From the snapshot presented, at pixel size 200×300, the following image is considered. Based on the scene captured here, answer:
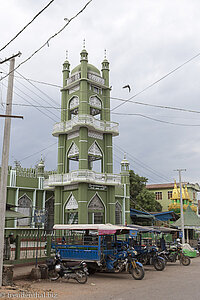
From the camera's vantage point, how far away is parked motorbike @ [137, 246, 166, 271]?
15.3 meters

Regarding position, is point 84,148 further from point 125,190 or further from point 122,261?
point 122,261

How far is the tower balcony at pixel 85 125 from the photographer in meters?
24.6

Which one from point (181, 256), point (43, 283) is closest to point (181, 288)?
point (43, 283)

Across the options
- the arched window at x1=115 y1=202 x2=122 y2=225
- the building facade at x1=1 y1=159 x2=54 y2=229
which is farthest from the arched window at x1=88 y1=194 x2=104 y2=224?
the building facade at x1=1 y1=159 x2=54 y2=229

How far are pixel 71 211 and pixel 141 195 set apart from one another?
63.8 ft

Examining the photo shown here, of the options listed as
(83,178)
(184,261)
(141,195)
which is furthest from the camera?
(141,195)

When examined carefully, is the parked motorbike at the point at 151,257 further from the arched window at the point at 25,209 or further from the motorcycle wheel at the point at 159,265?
the arched window at the point at 25,209

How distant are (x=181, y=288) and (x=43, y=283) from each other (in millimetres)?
4879

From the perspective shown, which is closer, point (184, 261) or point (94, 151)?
point (184, 261)

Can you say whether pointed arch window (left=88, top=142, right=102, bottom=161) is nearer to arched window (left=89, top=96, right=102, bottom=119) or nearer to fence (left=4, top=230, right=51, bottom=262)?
arched window (left=89, top=96, right=102, bottom=119)

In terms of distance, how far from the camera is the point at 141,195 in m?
42.2

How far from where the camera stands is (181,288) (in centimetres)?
1033

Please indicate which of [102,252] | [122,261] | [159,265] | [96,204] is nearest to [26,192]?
[96,204]

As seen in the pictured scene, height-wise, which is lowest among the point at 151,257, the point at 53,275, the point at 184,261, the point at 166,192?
the point at 184,261
